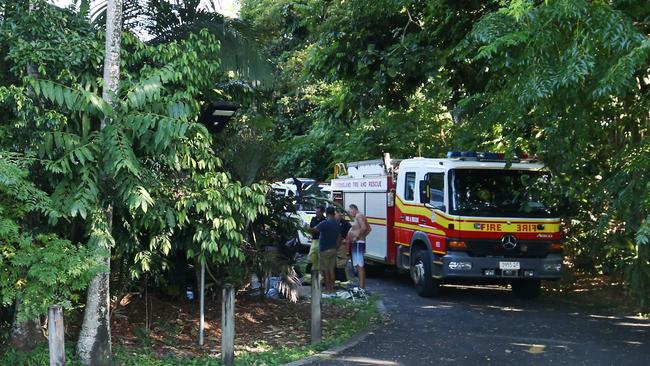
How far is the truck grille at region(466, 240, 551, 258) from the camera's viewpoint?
12.6 meters

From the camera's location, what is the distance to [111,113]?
278 inches

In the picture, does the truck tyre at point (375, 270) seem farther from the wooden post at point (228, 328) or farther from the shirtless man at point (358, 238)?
the wooden post at point (228, 328)

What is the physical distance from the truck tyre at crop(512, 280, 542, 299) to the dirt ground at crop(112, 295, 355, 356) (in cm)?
418

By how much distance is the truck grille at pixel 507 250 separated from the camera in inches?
497

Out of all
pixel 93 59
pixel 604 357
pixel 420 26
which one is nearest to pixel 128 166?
pixel 93 59

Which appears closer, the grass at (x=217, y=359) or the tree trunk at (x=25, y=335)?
the grass at (x=217, y=359)

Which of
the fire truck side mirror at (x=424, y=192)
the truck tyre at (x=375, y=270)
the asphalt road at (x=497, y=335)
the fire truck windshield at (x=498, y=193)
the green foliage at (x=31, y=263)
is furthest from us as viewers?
the truck tyre at (x=375, y=270)

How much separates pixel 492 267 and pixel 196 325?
5.51 metres

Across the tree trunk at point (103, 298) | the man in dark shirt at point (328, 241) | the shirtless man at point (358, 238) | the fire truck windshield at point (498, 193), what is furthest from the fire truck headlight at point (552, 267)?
the tree trunk at point (103, 298)

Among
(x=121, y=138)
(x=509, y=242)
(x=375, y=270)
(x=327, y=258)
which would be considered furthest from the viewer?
(x=375, y=270)

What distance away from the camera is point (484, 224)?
1266cm

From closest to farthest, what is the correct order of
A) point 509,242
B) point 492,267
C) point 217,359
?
point 217,359, point 492,267, point 509,242

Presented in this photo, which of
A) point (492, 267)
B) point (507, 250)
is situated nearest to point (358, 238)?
point (492, 267)

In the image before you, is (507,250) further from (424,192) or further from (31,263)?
(31,263)
